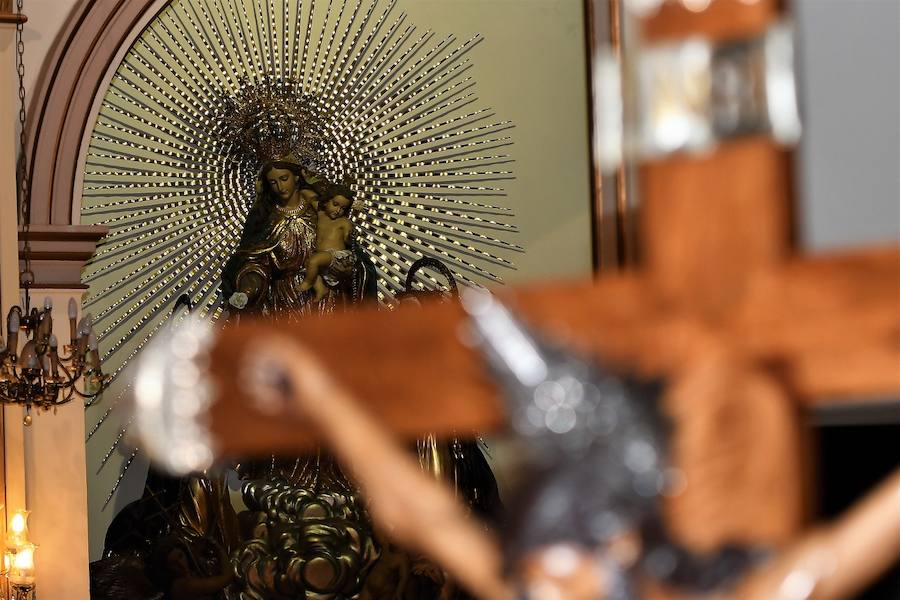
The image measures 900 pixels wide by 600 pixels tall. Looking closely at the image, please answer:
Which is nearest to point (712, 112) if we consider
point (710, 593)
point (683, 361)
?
point (683, 361)

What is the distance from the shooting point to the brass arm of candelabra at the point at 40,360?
4.50m

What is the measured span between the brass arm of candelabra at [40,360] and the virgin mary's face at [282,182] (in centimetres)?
112

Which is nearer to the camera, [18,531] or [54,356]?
[54,356]

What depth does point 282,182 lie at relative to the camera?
18.4 ft

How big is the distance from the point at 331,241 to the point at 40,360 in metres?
1.31

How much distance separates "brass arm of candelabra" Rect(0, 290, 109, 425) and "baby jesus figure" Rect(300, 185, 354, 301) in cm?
105

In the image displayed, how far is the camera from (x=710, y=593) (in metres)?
1.28

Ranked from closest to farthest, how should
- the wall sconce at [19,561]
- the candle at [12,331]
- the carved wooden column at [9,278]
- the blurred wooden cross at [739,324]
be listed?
1. the blurred wooden cross at [739,324]
2. the candle at [12,331]
3. the wall sconce at [19,561]
4. the carved wooden column at [9,278]

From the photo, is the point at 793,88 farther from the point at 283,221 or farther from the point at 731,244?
the point at 283,221

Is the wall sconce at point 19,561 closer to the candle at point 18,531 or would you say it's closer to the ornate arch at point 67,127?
the candle at point 18,531

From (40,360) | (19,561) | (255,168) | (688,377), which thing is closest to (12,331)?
(40,360)

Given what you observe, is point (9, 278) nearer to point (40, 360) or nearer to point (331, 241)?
point (40, 360)

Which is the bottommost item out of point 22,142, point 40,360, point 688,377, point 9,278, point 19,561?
point 19,561

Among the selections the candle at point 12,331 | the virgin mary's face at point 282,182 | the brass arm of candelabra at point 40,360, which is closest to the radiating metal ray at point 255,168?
the virgin mary's face at point 282,182
